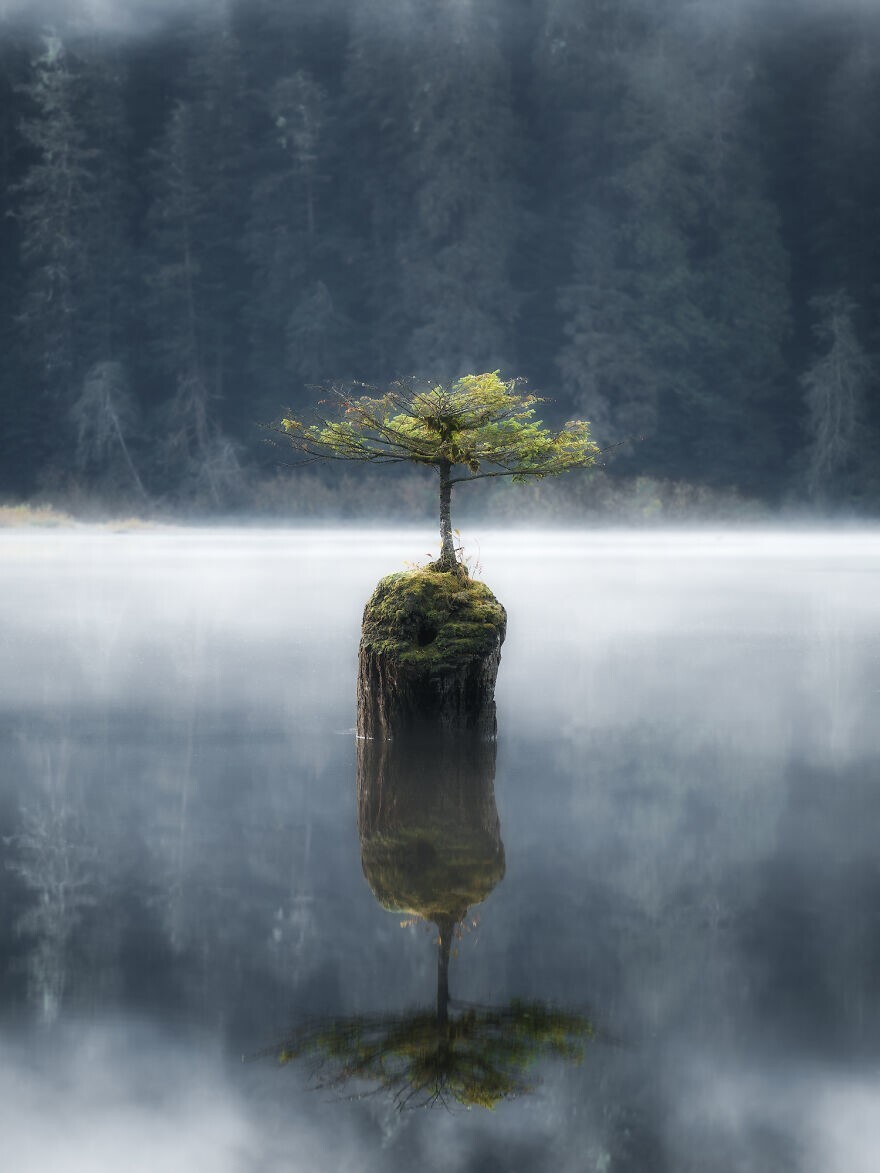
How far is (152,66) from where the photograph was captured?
2403 inches

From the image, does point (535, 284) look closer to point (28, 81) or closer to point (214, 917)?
point (28, 81)

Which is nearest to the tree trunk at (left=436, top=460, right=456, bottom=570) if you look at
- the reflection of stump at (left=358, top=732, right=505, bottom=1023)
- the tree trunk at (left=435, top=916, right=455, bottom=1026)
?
the reflection of stump at (left=358, top=732, right=505, bottom=1023)

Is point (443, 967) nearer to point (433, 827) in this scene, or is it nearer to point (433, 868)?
point (433, 868)

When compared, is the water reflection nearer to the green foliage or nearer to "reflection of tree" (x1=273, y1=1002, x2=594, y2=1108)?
"reflection of tree" (x1=273, y1=1002, x2=594, y2=1108)

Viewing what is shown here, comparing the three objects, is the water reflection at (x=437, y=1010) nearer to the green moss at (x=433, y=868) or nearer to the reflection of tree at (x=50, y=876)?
the green moss at (x=433, y=868)

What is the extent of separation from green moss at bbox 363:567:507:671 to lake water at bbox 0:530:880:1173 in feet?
2.55

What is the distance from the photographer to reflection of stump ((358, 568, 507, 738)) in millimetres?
9297

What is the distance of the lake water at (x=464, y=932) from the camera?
3912mm

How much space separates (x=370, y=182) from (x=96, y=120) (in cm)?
1099

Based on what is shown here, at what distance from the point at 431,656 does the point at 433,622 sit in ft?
0.78

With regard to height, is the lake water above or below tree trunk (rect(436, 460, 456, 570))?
below

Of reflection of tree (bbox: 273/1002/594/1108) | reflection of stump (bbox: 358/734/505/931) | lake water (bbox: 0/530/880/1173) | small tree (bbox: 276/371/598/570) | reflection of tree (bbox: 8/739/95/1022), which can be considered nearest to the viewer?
lake water (bbox: 0/530/880/1173)

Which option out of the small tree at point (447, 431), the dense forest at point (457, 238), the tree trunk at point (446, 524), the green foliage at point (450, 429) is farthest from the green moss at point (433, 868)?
the dense forest at point (457, 238)

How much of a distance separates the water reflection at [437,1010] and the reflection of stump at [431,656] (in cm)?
65
